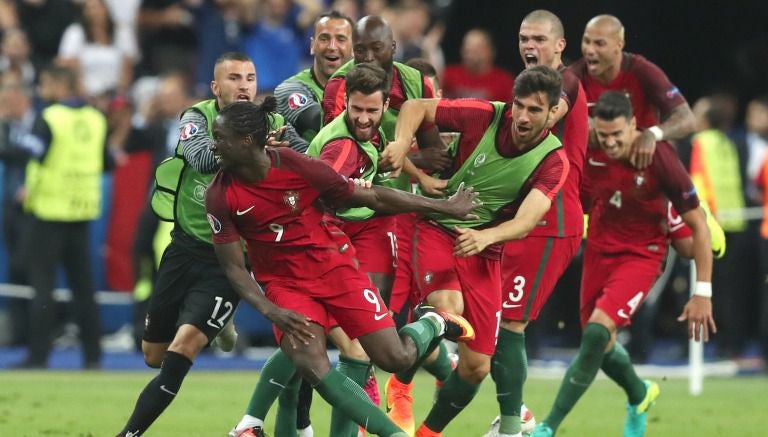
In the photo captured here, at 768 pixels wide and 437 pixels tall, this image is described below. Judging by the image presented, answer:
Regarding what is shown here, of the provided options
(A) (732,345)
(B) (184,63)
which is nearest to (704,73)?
(A) (732,345)

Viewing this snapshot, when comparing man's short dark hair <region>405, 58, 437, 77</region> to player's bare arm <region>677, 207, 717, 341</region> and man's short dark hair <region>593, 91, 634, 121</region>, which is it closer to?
man's short dark hair <region>593, 91, 634, 121</region>

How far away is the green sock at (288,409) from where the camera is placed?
32.3 ft

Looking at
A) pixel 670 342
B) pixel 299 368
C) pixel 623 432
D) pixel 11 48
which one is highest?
pixel 11 48

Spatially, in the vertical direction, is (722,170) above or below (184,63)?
below

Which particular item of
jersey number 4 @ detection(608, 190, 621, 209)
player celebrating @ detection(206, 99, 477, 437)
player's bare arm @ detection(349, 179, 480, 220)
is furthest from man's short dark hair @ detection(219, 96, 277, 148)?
jersey number 4 @ detection(608, 190, 621, 209)

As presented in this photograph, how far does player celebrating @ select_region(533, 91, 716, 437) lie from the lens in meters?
10.7

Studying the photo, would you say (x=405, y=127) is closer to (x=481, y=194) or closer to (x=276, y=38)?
(x=481, y=194)

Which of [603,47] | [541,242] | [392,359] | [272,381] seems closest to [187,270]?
[272,381]

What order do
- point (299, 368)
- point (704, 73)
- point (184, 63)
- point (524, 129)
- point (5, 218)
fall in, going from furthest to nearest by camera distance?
1. point (704, 73)
2. point (184, 63)
3. point (5, 218)
4. point (524, 129)
5. point (299, 368)

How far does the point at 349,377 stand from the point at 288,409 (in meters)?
0.90

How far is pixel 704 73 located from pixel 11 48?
9.05 m

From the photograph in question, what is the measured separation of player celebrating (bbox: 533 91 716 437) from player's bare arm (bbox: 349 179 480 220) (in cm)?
209

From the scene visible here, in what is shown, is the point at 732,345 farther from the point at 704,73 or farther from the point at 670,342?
the point at 704,73

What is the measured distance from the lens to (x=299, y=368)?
8.70 m
